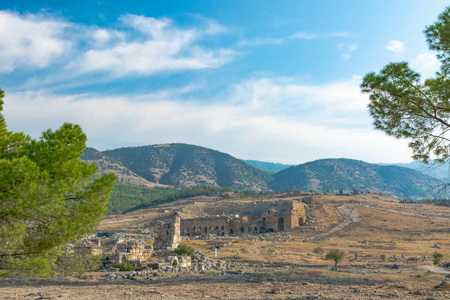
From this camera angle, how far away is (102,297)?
9.39 metres

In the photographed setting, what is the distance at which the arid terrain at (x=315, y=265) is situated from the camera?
1046 cm

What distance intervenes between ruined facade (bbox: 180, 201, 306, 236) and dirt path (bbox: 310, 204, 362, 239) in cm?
634

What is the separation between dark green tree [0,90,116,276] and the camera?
35.8ft

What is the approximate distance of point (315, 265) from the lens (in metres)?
26.9

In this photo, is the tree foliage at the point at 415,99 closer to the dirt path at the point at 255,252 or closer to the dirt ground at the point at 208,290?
the dirt ground at the point at 208,290

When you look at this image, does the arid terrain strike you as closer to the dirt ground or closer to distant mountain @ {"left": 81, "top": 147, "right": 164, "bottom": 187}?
the dirt ground

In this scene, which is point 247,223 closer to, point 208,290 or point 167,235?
point 167,235

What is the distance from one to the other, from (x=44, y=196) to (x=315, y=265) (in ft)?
70.7

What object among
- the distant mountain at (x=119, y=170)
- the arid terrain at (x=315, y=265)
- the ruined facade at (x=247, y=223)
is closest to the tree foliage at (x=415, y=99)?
the arid terrain at (x=315, y=265)

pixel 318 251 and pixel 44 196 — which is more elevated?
pixel 44 196

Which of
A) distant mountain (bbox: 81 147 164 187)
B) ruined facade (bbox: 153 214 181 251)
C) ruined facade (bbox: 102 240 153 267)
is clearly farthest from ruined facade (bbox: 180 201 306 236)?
distant mountain (bbox: 81 147 164 187)

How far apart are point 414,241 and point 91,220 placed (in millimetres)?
44940

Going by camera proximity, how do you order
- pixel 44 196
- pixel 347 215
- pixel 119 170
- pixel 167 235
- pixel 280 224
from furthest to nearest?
pixel 119 170 < pixel 347 215 < pixel 280 224 < pixel 167 235 < pixel 44 196

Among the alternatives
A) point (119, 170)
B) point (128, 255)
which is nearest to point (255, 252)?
point (128, 255)
